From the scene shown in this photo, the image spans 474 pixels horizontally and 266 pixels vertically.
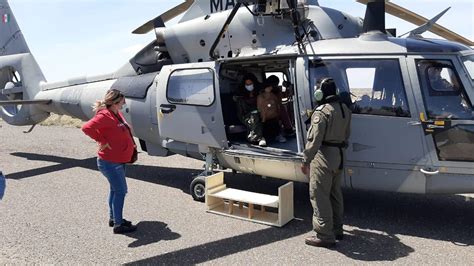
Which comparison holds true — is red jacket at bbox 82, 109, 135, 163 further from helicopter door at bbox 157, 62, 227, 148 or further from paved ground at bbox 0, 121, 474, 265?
helicopter door at bbox 157, 62, 227, 148

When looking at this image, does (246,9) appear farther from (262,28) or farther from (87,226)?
(87,226)

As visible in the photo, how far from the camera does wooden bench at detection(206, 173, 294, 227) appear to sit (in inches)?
218

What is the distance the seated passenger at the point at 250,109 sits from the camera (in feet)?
21.9

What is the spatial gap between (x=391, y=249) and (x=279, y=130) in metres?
3.00

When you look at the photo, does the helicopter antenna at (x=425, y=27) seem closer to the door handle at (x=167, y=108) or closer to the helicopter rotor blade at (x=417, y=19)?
the helicopter rotor blade at (x=417, y=19)

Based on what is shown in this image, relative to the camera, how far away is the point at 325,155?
4.68 m

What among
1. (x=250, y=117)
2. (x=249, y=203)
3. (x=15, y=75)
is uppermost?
(x=15, y=75)

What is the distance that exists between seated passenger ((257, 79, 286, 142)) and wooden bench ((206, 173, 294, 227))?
3.88 ft

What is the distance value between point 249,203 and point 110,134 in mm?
1972

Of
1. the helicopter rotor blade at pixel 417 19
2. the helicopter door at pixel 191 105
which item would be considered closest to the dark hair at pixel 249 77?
the helicopter door at pixel 191 105

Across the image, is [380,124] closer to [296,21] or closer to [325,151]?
[325,151]

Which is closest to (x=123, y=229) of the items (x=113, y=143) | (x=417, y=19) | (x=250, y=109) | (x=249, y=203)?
(x=113, y=143)

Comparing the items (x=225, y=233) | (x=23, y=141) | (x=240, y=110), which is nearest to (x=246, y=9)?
(x=240, y=110)

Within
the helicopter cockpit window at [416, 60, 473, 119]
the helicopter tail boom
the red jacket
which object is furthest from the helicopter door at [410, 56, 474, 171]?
the helicopter tail boom
